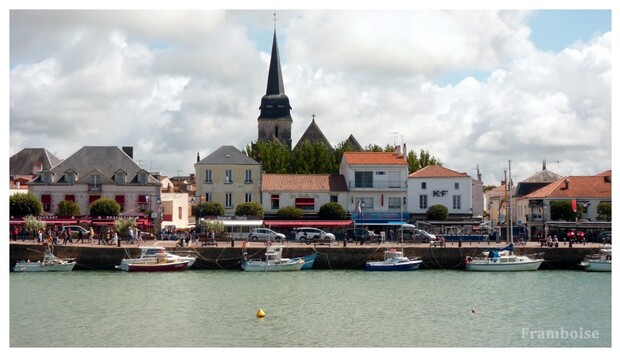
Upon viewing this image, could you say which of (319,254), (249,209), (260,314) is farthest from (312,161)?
(260,314)

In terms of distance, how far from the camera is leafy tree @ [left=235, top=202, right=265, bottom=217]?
224 feet

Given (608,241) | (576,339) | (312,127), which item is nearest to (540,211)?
(608,241)

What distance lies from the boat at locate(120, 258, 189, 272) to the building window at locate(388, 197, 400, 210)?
67.9 feet

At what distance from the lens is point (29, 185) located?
228ft

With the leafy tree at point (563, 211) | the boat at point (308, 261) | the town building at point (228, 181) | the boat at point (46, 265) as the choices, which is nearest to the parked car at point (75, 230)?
the boat at point (46, 265)

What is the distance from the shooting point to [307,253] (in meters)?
56.4

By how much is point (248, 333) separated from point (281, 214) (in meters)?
34.9

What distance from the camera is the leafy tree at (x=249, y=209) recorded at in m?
68.3

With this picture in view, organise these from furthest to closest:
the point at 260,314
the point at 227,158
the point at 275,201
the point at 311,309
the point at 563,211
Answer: the point at 227,158, the point at 275,201, the point at 563,211, the point at 311,309, the point at 260,314

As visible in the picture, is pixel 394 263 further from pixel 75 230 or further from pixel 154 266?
pixel 75 230

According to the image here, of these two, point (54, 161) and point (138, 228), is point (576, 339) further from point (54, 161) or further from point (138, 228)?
point (54, 161)

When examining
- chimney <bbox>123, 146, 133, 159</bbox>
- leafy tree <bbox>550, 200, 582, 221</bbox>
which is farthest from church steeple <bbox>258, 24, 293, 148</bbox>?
leafy tree <bbox>550, 200, 582, 221</bbox>

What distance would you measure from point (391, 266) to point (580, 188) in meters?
23.3

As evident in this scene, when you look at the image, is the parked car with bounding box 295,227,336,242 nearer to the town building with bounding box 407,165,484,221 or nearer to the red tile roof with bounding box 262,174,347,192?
the red tile roof with bounding box 262,174,347,192
